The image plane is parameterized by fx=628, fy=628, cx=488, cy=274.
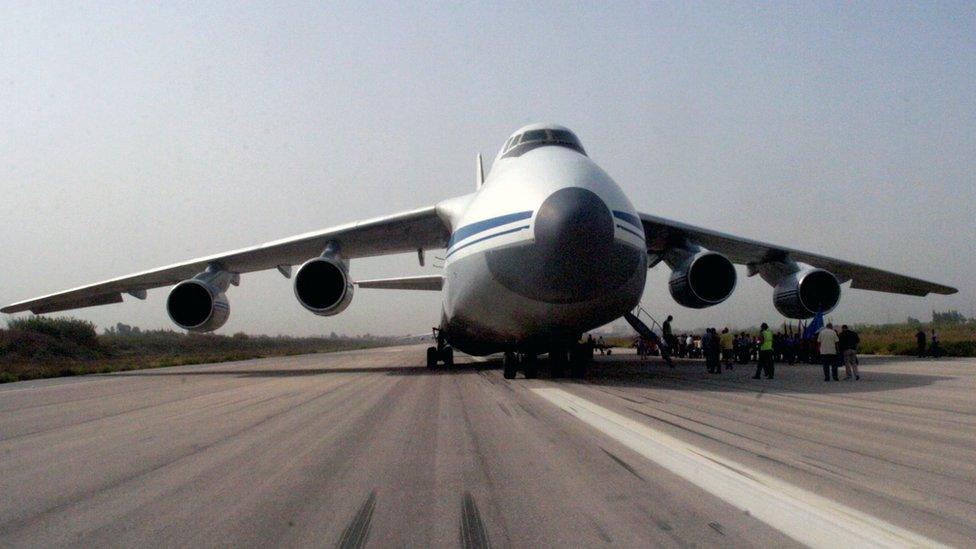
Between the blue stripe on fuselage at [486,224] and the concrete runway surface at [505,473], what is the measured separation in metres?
2.87

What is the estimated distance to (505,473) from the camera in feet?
12.3

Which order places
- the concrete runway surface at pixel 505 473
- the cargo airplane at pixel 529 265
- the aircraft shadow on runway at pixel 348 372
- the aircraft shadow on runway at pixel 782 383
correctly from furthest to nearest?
1. the aircraft shadow on runway at pixel 348 372
2. the aircraft shadow on runway at pixel 782 383
3. the cargo airplane at pixel 529 265
4. the concrete runway surface at pixel 505 473

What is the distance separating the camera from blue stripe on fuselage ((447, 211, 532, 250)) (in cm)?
903

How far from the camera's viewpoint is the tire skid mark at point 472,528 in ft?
8.38

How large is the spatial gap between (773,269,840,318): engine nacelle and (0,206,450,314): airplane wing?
8.15 m

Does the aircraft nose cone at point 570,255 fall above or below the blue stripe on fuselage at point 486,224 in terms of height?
below

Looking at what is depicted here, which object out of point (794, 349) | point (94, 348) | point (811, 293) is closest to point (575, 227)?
point (811, 293)

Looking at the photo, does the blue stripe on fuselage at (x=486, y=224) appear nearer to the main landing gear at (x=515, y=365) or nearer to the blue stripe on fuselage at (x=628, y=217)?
the blue stripe on fuselage at (x=628, y=217)

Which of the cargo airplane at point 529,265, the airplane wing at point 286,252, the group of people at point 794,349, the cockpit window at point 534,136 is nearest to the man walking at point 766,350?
the group of people at point 794,349

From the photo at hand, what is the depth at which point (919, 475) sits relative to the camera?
3449mm

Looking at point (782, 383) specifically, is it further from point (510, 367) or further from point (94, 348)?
point (94, 348)

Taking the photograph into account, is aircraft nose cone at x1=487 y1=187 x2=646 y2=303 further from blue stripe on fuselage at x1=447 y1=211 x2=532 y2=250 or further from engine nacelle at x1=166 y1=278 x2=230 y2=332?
engine nacelle at x1=166 y1=278 x2=230 y2=332

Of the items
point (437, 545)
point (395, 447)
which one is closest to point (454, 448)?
point (395, 447)

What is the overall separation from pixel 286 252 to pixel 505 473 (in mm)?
12962
